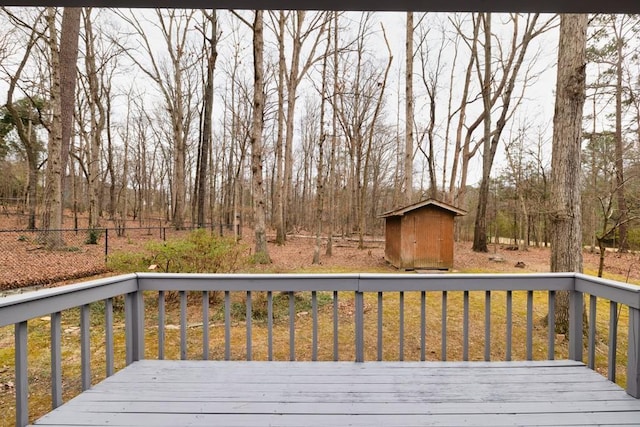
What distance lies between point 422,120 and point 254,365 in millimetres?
16268

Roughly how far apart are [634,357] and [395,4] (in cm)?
256

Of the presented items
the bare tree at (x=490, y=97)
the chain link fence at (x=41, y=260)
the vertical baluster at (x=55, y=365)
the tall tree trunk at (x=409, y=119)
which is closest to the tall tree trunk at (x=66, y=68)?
the chain link fence at (x=41, y=260)

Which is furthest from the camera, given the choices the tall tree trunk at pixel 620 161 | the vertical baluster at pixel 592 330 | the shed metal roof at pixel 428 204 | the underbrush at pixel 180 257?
the shed metal roof at pixel 428 204

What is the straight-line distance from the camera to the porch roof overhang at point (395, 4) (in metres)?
1.42

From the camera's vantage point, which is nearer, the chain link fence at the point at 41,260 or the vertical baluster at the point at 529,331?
the vertical baluster at the point at 529,331

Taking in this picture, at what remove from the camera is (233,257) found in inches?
205

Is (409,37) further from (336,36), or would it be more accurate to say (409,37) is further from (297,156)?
(297,156)

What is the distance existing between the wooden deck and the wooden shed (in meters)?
6.16

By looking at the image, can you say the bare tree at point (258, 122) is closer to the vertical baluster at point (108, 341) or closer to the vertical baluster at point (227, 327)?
the vertical baluster at point (227, 327)

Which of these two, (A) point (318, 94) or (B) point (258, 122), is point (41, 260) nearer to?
(B) point (258, 122)

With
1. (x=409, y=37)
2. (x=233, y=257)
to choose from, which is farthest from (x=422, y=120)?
(x=233, y=257)

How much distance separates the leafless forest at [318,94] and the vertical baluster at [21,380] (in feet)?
20.1

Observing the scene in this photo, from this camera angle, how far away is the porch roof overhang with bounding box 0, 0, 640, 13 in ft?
4.66

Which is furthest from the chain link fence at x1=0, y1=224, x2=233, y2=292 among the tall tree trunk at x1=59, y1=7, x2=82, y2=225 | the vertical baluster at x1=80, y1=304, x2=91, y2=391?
the vertical baluster at x1=80, y1=304, x2=91, y2=391
